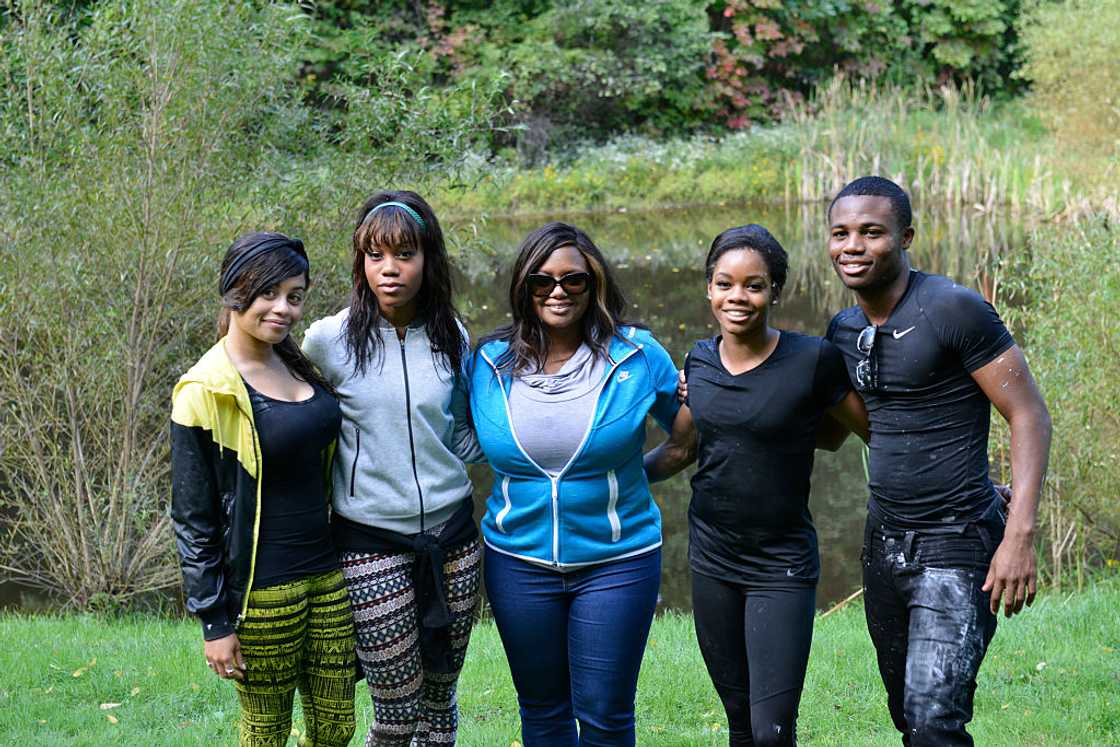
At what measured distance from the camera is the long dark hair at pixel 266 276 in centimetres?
304

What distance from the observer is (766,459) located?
3117 mm

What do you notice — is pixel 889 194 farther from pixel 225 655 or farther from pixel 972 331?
pixel 225 655

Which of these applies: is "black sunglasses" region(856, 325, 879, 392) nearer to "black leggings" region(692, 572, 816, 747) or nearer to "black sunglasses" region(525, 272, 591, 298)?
"black leggings" region(692, 572, 816, 747)

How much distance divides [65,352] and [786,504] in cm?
511

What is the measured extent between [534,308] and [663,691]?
2.21 meters

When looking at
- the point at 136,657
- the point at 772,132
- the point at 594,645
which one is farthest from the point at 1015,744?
the point at 772,132

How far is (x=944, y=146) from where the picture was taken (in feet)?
64.3

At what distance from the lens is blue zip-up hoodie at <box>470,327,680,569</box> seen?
3125mm

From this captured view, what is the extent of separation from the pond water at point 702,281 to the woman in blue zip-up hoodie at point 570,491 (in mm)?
4268

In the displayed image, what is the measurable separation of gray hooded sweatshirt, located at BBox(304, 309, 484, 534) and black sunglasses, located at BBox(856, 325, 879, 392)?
1079 millimetres

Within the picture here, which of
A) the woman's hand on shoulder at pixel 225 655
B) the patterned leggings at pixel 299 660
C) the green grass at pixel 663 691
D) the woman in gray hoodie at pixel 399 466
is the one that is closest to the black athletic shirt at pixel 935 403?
the woman in gray hoodie at pixel 399 466

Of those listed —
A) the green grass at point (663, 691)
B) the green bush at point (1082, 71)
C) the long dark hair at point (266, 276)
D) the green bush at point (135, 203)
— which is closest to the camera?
the long dark hair at point (266, 276)

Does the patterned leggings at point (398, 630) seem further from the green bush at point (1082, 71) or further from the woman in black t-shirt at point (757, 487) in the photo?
the green bush at point (1082, 71)

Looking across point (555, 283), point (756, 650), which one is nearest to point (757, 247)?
point (555, 283)
